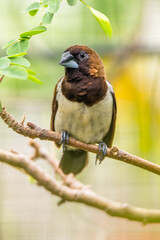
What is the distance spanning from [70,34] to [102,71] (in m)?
1.96

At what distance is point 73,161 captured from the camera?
9.02ft

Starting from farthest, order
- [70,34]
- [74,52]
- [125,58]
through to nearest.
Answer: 1. [70,34]
2. [125,58]
3. [74,52]

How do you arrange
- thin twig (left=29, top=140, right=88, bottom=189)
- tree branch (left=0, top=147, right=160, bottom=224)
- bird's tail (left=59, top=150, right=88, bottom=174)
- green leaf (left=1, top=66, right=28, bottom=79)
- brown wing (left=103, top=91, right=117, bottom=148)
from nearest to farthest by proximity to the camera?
1. green leaf (left=1, top=66, right=28, bottom=79)
2. tree branch (left=0, top=147, right=160, bottom=224)
3. thin twig (left=29, top=140, right=88, bottom=189)
4. brown wing (left=103, top=91, right=117, bottom=148)
5. bird's tail (left=59, top=150, right=88, bottom=174)

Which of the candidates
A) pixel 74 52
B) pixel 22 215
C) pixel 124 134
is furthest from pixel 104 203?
pixel 22 215

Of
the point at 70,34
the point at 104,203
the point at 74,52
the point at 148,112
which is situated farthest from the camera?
the point at 70,34

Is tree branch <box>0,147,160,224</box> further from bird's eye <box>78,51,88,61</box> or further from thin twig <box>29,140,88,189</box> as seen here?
bird's eye <box>78,51,88,61</box>

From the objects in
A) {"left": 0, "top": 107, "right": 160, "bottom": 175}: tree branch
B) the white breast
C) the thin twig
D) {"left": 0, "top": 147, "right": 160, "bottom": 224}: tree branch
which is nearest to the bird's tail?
the thin twig

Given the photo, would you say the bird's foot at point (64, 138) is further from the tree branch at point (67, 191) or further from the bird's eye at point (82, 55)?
the bird's eye at point (82, 55)

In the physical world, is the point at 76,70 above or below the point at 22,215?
above

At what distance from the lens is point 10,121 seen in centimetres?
173

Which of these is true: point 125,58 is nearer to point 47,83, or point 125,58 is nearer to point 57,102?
point 47,83

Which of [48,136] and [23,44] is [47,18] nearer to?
[23,44]

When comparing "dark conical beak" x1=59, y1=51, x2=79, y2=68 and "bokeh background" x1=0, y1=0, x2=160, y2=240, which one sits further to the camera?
"bokeh background" x1=0, y1=0, x2=160, y2=240

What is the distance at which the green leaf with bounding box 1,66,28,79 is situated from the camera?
147cm
